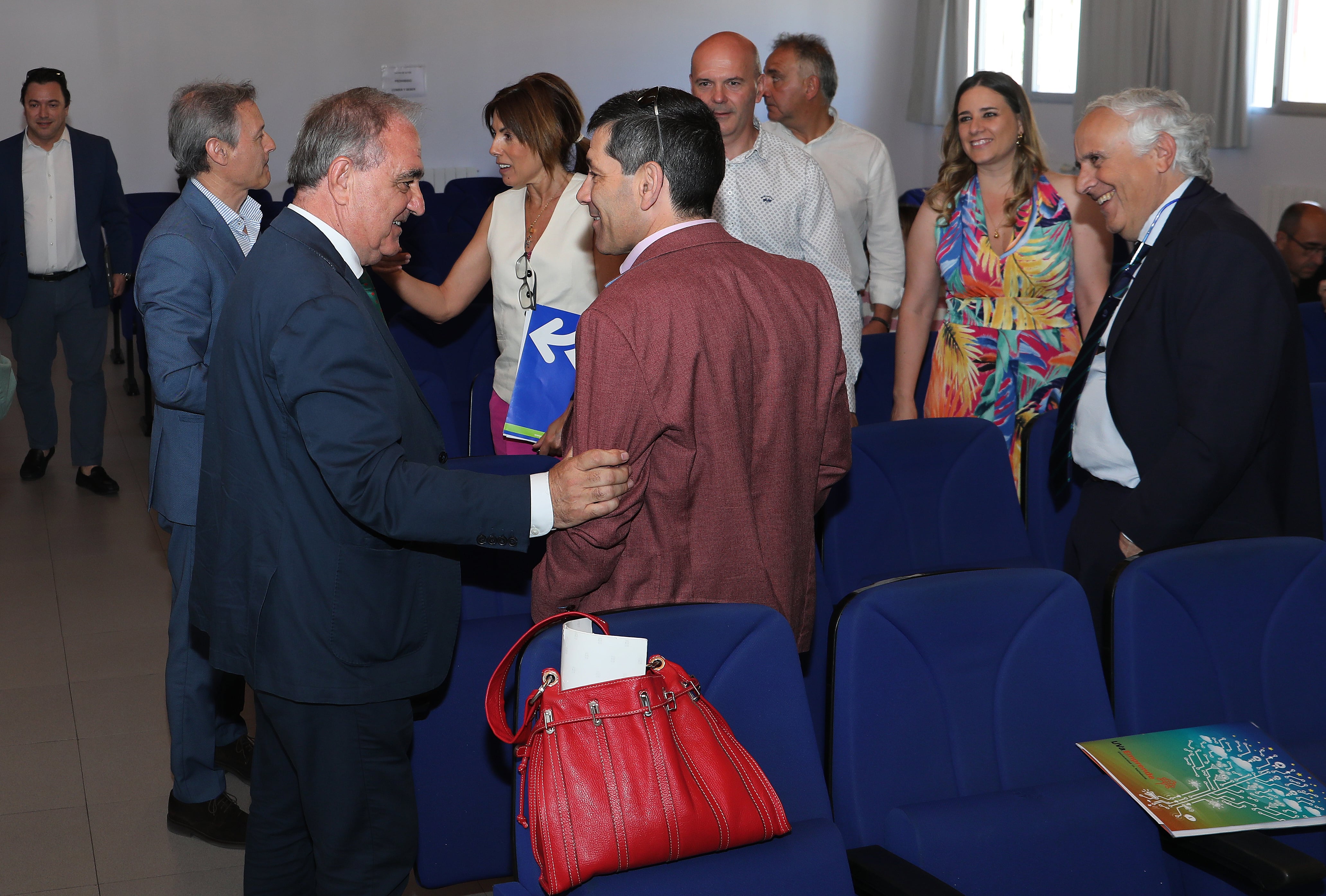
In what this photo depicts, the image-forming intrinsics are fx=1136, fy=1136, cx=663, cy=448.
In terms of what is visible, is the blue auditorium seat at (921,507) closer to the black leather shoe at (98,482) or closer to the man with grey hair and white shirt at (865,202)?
the man with grey hair and white shirt at (865,202)

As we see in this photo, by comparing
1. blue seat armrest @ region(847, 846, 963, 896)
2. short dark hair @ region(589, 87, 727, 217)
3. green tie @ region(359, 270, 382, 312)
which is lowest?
blue seat armrest @ region(847, 846, 963, 896)

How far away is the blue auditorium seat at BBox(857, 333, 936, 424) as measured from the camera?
395cm

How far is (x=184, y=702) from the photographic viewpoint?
2.71 meters

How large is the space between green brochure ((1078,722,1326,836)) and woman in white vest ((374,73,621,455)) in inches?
62.2

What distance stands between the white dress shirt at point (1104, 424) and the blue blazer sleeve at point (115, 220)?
504 centimetres

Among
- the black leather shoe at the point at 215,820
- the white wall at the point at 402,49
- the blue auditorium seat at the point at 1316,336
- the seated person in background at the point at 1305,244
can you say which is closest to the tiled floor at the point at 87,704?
the black leather shoe at the point at 215,820

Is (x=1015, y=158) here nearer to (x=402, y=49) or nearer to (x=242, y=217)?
(x=242, y=217)

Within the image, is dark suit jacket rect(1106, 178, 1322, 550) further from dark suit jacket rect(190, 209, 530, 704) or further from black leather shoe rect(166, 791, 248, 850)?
black leather shoe rect(166, 791, 248, 850)

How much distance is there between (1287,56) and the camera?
7320 mm

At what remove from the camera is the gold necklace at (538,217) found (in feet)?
9.80

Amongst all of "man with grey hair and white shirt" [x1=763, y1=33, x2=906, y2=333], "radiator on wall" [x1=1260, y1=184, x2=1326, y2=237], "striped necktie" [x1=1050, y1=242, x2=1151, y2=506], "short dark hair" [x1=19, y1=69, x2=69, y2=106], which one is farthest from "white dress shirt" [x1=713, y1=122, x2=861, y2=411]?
"radiator on wall" [x1=1260, y1=184, x2=1326, y2=237]

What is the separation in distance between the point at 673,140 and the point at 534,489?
61 centimetres

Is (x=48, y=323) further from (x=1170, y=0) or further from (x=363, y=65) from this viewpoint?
(x=1170, y=0)

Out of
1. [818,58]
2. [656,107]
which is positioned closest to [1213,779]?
[656,107]
